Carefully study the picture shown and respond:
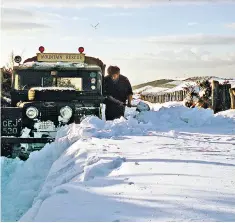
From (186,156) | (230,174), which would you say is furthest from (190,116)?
(230,174)

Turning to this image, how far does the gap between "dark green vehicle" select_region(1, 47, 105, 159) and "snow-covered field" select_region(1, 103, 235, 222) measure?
35cm

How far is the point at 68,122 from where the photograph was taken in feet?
27.8

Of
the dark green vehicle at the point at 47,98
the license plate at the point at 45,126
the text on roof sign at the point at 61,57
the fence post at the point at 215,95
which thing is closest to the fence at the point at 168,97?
the fence post at the point at 215,95

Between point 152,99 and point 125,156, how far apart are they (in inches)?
1337

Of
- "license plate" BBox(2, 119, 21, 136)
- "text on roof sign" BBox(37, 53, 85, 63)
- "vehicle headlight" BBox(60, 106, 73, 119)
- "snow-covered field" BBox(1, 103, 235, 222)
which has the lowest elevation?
"snow-covered field" BBox(1, 103, 235, 222)

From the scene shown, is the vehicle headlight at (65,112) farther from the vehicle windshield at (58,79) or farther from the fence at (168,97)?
the fence at (168,97)

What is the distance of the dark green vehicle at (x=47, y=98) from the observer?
824 cm

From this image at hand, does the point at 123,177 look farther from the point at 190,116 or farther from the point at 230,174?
the point at 190,116

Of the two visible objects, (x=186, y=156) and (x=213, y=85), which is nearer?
(x=186, y=156)

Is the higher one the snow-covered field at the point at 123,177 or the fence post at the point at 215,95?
the fence post at the point at 215,95

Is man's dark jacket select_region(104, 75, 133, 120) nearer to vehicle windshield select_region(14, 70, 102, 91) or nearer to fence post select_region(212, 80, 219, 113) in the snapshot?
vehicle windshield select_region(14, 70, 102, 91)

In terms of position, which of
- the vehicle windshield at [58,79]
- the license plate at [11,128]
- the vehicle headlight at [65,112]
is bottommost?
the license plate at [11,128]

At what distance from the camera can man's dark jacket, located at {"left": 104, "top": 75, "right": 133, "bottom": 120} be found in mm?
10783

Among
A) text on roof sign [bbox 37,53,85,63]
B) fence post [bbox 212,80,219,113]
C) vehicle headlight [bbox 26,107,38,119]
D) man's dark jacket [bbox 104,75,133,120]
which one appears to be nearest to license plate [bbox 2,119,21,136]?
vehicle headlight [bbox 26,107,38,119]
